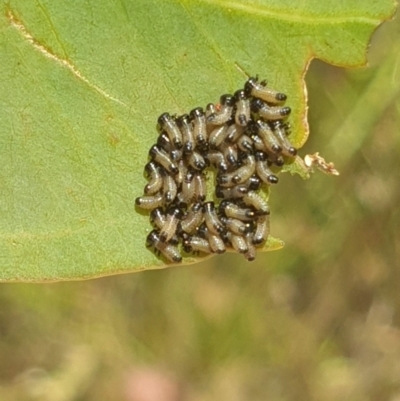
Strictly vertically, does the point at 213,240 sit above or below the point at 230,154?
below

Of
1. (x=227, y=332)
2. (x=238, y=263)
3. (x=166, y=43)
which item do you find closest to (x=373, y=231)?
(x=238, y=263)

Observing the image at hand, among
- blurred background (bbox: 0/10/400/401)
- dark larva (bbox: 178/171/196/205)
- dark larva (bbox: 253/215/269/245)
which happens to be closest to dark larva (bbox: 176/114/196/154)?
dark larva (bbox: 178/171/196/205)

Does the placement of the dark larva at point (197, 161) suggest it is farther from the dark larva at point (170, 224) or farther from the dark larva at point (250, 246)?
the dark larva at point (250, 246)

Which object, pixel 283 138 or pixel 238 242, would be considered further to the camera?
pixel 238 242

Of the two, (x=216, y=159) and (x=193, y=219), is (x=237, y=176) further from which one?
(x=193, y=219)

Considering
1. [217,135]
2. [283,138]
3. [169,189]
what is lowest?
[169,189]

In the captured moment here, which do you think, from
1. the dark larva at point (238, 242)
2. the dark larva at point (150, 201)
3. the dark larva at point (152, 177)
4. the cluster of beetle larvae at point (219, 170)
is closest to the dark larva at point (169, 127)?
the cluster of beetle larvae at point (219, 170)

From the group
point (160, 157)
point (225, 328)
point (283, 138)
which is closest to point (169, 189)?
point (160, 157)
